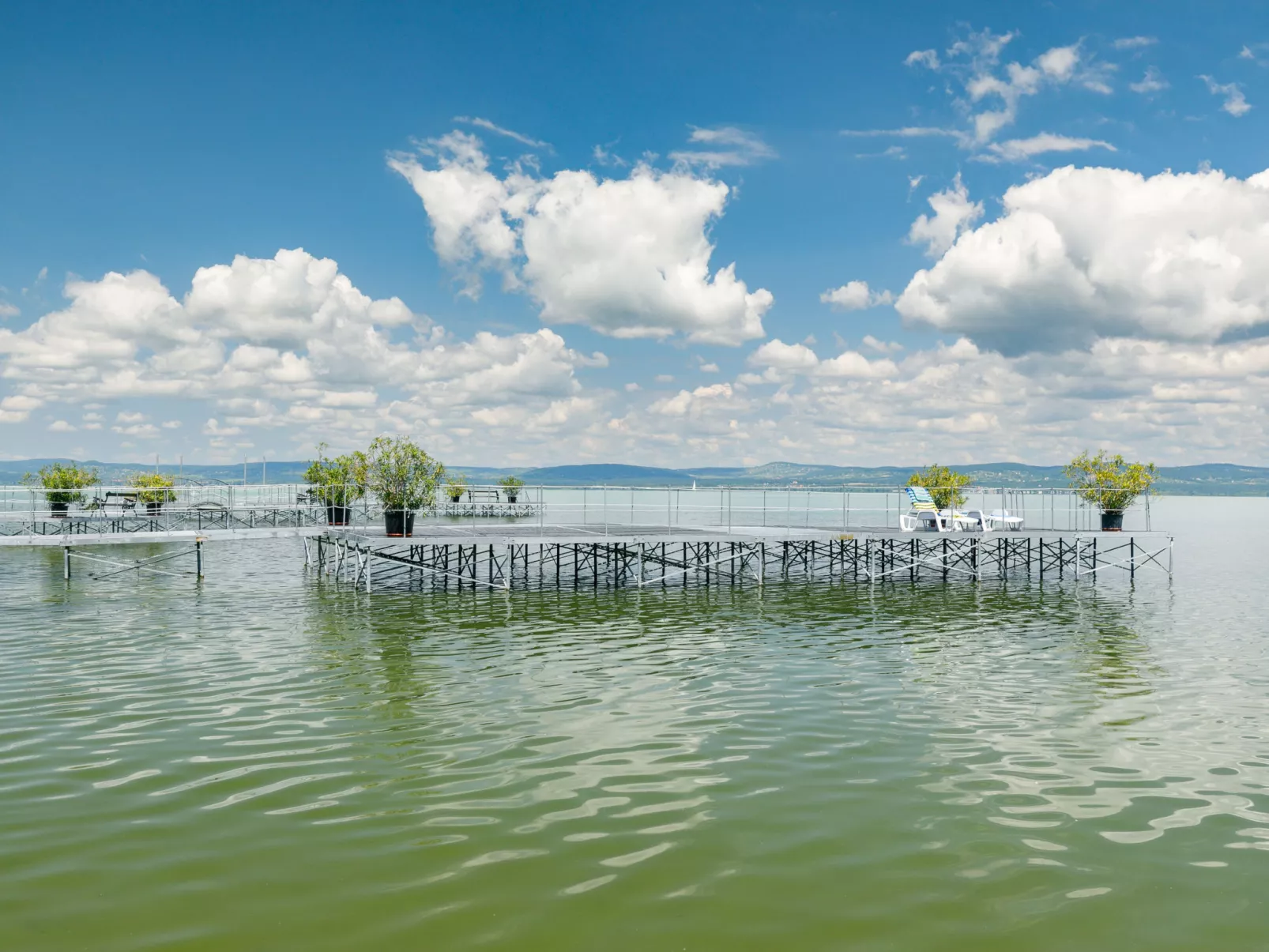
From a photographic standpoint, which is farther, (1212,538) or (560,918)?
(1212,538)

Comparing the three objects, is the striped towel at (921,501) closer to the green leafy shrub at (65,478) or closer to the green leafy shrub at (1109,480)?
the green leafy shrub at (1109,480)

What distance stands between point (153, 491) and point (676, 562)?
16978 millimetres

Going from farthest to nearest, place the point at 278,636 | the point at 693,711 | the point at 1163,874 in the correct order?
the point at 278,636, the point at 693,711, the point at 1163,874

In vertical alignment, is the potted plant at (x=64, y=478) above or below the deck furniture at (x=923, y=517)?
above

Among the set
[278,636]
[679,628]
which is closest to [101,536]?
[278,636]

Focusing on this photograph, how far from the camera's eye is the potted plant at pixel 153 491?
102 feet

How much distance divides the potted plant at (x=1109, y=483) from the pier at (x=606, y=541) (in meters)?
0.58

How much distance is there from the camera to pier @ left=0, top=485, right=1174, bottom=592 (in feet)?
75.7

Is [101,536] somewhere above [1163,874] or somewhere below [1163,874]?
above

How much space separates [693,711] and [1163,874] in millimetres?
5169

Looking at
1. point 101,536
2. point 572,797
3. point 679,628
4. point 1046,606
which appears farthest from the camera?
point 101,536

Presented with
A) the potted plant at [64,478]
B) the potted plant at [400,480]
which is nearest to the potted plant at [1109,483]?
the potted plant at [400,480]

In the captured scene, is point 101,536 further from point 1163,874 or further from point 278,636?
point 1163,874

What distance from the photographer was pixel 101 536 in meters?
22.4
